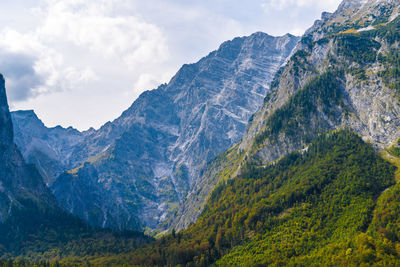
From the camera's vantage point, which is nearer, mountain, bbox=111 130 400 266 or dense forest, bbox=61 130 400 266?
mountain, bbox=111 130 400 266

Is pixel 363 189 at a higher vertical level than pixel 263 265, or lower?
higher

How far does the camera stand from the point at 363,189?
182 meters

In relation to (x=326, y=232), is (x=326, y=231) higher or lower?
higher

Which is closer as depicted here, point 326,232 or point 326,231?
point 326,232

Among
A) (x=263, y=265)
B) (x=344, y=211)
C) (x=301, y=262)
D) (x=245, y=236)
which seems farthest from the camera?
(x=245, y=236)

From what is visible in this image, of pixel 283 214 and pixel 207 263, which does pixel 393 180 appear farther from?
pixel 207 263

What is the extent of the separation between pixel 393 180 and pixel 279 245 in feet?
257

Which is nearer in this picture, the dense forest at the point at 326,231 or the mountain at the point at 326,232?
the mountain at the point at 326,232

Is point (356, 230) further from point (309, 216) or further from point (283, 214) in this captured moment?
point (283, 214)

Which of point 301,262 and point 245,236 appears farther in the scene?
point 245,236

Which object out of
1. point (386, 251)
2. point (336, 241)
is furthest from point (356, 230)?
point (386, 251)

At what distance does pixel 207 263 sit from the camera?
183 metres

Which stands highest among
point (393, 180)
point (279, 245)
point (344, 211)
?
point (393, 180)

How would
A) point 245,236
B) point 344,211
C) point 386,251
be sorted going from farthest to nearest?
point 245,236
point 344,211
point 386,251
